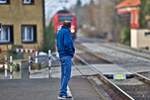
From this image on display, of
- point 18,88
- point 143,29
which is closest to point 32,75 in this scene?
point 18,88

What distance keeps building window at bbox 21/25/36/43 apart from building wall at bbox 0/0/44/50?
11.4 inches

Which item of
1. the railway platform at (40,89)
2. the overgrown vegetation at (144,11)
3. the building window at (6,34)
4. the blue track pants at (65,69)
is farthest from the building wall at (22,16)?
the overgrown vegetation at (144,11)

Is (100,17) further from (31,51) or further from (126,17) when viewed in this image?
(31,51)

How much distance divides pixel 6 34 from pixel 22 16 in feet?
4.75

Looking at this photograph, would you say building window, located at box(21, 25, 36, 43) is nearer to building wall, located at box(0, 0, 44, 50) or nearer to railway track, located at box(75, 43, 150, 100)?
building wall, located at box(0, 0, 44, 50)

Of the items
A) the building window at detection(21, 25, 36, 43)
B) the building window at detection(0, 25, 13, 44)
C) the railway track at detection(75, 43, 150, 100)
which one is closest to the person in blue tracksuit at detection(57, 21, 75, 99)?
the railway track at detection(75, 43, 150, 100)

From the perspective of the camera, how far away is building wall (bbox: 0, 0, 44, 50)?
3114 centimetres

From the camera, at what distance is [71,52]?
49.6ft

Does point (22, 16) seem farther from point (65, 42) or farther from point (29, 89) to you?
point (65, 42)

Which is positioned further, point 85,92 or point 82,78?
point 82,78

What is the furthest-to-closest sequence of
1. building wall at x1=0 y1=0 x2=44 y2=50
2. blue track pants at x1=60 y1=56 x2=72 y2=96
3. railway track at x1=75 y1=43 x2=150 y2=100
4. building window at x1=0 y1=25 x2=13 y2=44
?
1. building wall at x1=0 y1=0 x2=44 y2=50
2. building window at x1=0 y1=25 x2=13 y2=44
3. railway track at x1=75 y1=43 x2=150 y2=100
4. blue track pants at x1=60 y1=56 x2=72 y2=96

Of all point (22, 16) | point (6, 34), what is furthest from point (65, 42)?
point (22, 16)

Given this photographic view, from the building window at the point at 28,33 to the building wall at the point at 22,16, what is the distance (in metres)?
0.29

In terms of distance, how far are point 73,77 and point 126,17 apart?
48277 mm
